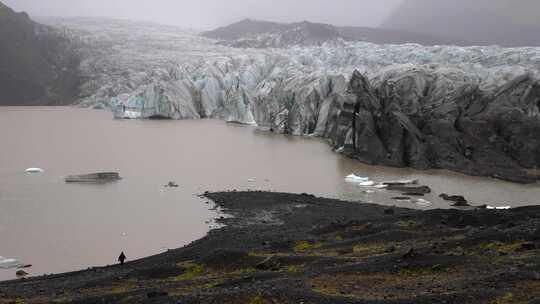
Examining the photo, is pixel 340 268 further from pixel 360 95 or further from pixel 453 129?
pixel 360 95

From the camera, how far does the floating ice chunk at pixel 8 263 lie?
1955 centimetres

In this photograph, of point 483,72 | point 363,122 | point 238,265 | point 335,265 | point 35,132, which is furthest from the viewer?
point 483,72

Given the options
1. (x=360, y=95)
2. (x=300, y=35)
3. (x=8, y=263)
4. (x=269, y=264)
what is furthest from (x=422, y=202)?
(x=300, y=35)

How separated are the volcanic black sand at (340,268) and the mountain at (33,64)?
81896 mm

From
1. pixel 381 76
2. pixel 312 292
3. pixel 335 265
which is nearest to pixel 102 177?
pixel 335 265

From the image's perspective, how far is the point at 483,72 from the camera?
61156 mm

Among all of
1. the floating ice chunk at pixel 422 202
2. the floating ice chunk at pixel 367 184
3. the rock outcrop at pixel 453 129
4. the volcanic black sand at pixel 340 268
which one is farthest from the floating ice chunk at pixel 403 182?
the volcanic black sand at pixel 340 268

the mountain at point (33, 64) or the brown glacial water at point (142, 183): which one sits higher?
the mountain at point (33, 64)

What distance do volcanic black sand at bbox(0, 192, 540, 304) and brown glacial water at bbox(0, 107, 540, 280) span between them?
331 cm

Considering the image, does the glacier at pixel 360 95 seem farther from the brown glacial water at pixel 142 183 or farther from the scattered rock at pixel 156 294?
the scattered rock at pixel 156 294

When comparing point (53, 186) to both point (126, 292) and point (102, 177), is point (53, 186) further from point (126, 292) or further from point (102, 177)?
point (126, 292)

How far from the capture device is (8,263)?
64.6 ft

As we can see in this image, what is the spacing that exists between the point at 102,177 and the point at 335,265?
22.4m

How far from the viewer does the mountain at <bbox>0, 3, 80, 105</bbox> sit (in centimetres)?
9706
